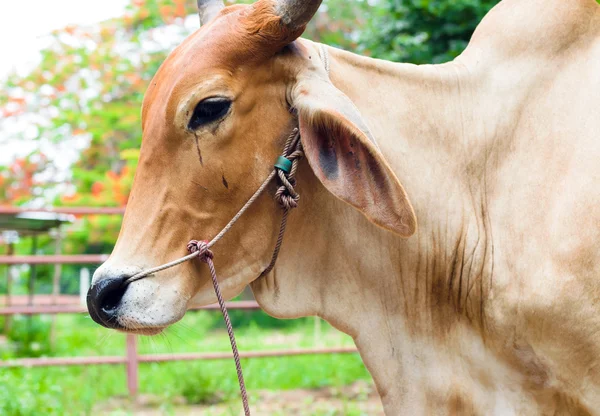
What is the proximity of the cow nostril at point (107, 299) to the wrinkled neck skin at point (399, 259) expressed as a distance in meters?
0.51

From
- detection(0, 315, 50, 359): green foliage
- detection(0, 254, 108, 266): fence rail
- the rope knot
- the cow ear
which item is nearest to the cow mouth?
the rope knot

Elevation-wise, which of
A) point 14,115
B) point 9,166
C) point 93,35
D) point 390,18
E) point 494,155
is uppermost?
point 494,155

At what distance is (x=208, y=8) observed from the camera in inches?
108

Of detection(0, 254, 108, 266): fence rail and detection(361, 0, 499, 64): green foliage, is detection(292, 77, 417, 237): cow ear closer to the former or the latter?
detection(361, 0, 499, 64): green foliage

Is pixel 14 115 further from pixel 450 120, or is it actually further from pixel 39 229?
pixel 450 120

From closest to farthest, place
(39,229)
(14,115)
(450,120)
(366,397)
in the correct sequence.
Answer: (450,120) → (366,397) → (39,229) → (14,115)

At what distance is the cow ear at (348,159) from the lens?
2.06m

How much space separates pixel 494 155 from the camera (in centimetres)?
235

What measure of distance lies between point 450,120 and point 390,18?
336 cm

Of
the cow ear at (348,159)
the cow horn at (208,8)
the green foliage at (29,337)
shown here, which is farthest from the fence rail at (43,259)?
the cow ear at (348,159)

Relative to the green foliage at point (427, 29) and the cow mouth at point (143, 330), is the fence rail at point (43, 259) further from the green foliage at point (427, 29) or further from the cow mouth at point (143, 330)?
the cow mouth at point (143, 330)

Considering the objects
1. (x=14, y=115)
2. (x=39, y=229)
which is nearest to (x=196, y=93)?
(x=39, y=229)

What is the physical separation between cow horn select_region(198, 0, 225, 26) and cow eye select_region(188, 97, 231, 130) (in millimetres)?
661

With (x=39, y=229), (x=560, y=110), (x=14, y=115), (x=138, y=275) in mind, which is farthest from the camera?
(x=14, y=115)
